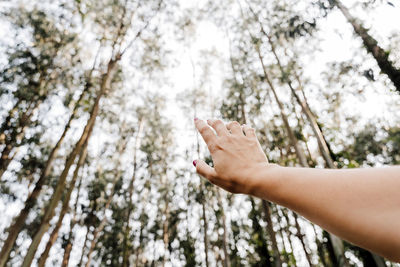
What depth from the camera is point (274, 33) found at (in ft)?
32.9

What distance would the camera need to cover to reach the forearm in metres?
0.68

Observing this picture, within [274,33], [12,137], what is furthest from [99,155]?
[274,33]

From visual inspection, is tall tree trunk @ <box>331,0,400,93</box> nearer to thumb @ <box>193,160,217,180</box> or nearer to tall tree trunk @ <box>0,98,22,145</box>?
thumb @ <box>193,160,217,180</box>

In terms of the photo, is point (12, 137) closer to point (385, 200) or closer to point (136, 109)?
point (136, 109)

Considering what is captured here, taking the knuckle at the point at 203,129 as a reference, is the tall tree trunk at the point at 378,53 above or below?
above

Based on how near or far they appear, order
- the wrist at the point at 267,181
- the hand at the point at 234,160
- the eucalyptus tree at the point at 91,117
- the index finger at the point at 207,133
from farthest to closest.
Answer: the eucalyptus tree at the point at 91,117
the index finger at the point at 207,133
the hand at the point at 234,160
the wrist at the point at 267,181

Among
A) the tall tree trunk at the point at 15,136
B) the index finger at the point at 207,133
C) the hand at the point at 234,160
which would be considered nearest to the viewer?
the hand at the point at 234,160

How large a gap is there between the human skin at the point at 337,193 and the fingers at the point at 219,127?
0.17 m

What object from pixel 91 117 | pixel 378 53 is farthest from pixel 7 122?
pixel 378 53

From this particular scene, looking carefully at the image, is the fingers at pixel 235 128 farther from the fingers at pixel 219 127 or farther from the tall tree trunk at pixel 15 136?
the tall tree trunk at pixel 15 136

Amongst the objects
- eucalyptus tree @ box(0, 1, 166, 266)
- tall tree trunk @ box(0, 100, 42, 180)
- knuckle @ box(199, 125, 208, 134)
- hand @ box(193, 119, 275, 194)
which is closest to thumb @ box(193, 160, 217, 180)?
hand @ box(193, 119, 275, 194)

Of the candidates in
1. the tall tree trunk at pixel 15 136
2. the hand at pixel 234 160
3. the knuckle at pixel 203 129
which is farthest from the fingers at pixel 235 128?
the tall tree trunk at pixel 15 136

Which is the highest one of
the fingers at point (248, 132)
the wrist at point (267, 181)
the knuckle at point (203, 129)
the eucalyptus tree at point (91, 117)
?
the eucalyptus tree at point (91, 117)

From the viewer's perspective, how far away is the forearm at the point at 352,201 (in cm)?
68
